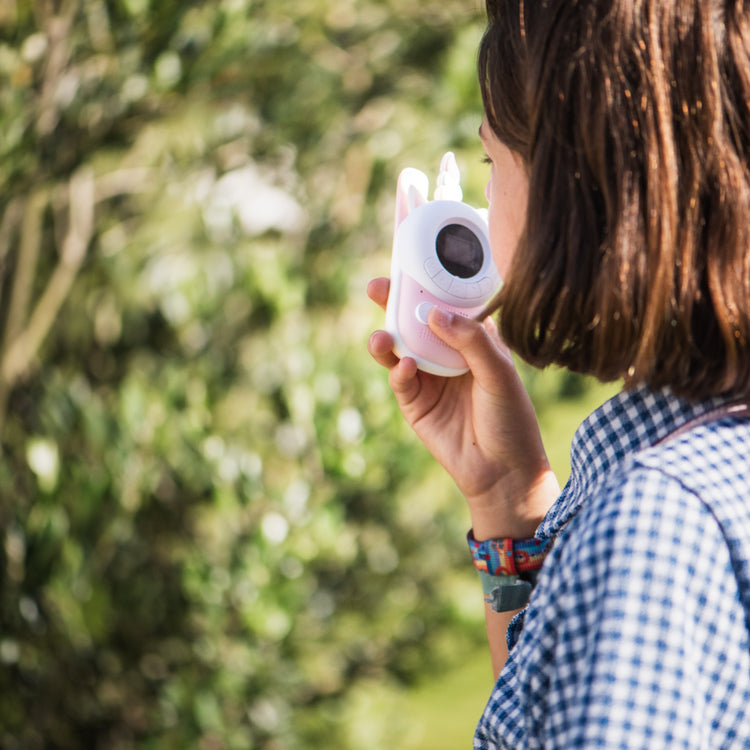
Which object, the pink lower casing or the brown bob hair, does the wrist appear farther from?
the brown bob hair

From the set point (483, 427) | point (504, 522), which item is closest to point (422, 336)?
point (483, 427)

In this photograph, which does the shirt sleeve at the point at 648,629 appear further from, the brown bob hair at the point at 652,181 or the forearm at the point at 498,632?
the forearm at the point at 498,632

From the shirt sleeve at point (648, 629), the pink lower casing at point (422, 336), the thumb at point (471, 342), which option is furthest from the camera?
the pink lower casing at point (422, 336)

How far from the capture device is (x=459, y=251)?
4.10ft

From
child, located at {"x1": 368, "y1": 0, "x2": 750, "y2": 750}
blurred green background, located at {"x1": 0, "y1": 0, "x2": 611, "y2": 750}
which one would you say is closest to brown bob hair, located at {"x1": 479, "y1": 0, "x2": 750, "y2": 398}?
child, located at {"x1": 368, "y1": 0, "x2": 750, "y2": 750}

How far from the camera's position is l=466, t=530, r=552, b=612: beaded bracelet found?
3.82 feet

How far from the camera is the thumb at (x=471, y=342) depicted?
1.12 metres

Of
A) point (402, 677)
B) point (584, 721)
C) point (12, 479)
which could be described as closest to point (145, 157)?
point (12, 479)

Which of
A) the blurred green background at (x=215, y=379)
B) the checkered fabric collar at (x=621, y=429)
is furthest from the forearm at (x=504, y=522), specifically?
the blurred green background at (x=215, y=379)

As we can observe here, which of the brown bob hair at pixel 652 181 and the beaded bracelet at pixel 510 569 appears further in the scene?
the beaded bracelet at pixel 510 569

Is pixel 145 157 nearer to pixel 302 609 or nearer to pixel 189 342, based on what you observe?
pixel 189 342

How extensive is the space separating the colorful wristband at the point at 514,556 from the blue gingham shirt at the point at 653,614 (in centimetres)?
45

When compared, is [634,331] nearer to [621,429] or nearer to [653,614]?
[621,429]

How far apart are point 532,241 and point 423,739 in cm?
260
